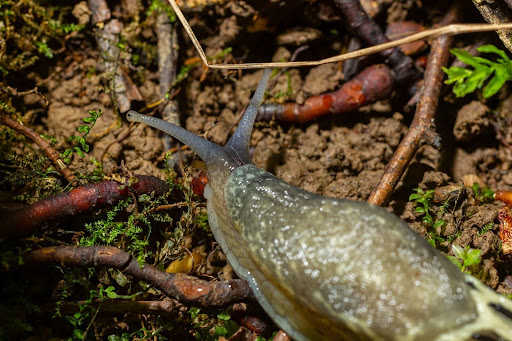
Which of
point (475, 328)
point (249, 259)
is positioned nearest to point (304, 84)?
point (249, 259)

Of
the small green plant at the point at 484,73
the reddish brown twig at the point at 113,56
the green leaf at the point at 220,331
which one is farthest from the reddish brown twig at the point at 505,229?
the reddish brown twig at the point at 113,56

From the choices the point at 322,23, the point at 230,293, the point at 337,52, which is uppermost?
the point at 322,23

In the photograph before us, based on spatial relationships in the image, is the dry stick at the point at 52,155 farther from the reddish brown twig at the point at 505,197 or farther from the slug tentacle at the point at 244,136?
the reddish brown twig at the point at 505,197

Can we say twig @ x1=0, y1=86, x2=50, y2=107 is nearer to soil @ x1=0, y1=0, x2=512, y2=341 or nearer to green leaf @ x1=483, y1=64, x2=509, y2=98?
soil @ x1=0, y1=0, x2=512, y2=341

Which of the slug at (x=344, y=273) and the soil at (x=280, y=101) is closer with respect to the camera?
the slug at (x=344, y=273)

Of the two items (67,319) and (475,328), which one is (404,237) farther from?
(67,319)

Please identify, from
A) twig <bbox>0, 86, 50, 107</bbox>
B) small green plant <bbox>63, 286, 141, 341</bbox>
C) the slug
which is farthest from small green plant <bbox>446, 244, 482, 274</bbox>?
twig <bbox>0, 86, 50, 107</bbox>

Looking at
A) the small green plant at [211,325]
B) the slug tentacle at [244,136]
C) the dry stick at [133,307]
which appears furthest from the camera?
the slug tentacle at [244,136]
